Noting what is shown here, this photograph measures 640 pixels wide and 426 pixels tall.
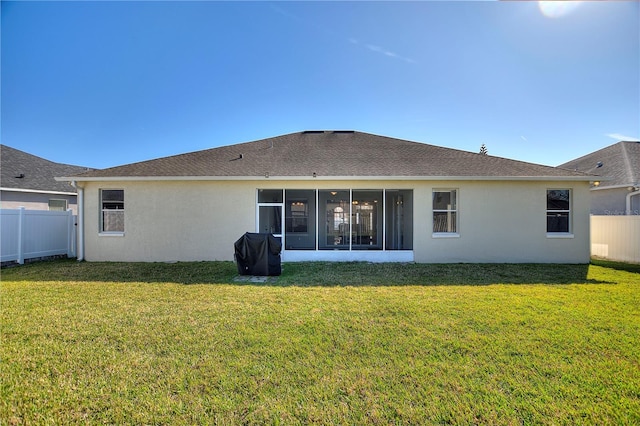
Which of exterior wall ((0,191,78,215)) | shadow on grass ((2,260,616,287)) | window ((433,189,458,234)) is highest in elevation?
exterior wall ((0,191,78,215))

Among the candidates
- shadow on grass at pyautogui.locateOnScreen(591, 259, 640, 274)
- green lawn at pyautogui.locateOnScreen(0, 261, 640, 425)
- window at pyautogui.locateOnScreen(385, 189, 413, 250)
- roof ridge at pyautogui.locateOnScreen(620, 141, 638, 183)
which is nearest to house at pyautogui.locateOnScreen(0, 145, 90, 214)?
green lawn at pyautogui.locateOnScreen(0, 261, 640, 425)

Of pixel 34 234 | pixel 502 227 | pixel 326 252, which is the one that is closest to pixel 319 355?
pixel 326 252

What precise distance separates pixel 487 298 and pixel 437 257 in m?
4.83

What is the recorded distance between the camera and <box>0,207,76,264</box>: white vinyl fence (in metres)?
10.2

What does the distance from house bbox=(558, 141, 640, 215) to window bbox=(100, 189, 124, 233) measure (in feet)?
62.4

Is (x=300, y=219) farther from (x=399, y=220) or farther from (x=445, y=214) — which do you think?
(x=445, y=214)

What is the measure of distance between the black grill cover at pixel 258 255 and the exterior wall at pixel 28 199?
14.9m

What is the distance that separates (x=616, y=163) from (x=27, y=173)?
33.7m

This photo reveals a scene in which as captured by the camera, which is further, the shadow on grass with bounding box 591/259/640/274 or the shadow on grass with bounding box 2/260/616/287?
the shadow on grass with bounding box 591/259/640/274

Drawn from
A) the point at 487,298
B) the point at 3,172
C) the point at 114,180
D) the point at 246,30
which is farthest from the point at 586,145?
the point at 3,172

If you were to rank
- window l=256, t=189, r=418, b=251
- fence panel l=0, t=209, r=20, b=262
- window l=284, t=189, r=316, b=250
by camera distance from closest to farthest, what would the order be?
fence panel l=0, t=209, r=20, b=262
window l=256, t=189, r=418, b=251
window l=284, t=189, r=316, b=250

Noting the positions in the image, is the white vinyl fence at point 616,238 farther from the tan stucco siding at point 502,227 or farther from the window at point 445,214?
the window at point 445,214

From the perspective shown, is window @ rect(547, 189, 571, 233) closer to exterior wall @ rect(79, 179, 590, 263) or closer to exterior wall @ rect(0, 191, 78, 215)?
exterior wall @ rect(79, 179, 590, 263)

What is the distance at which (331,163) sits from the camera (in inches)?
474
